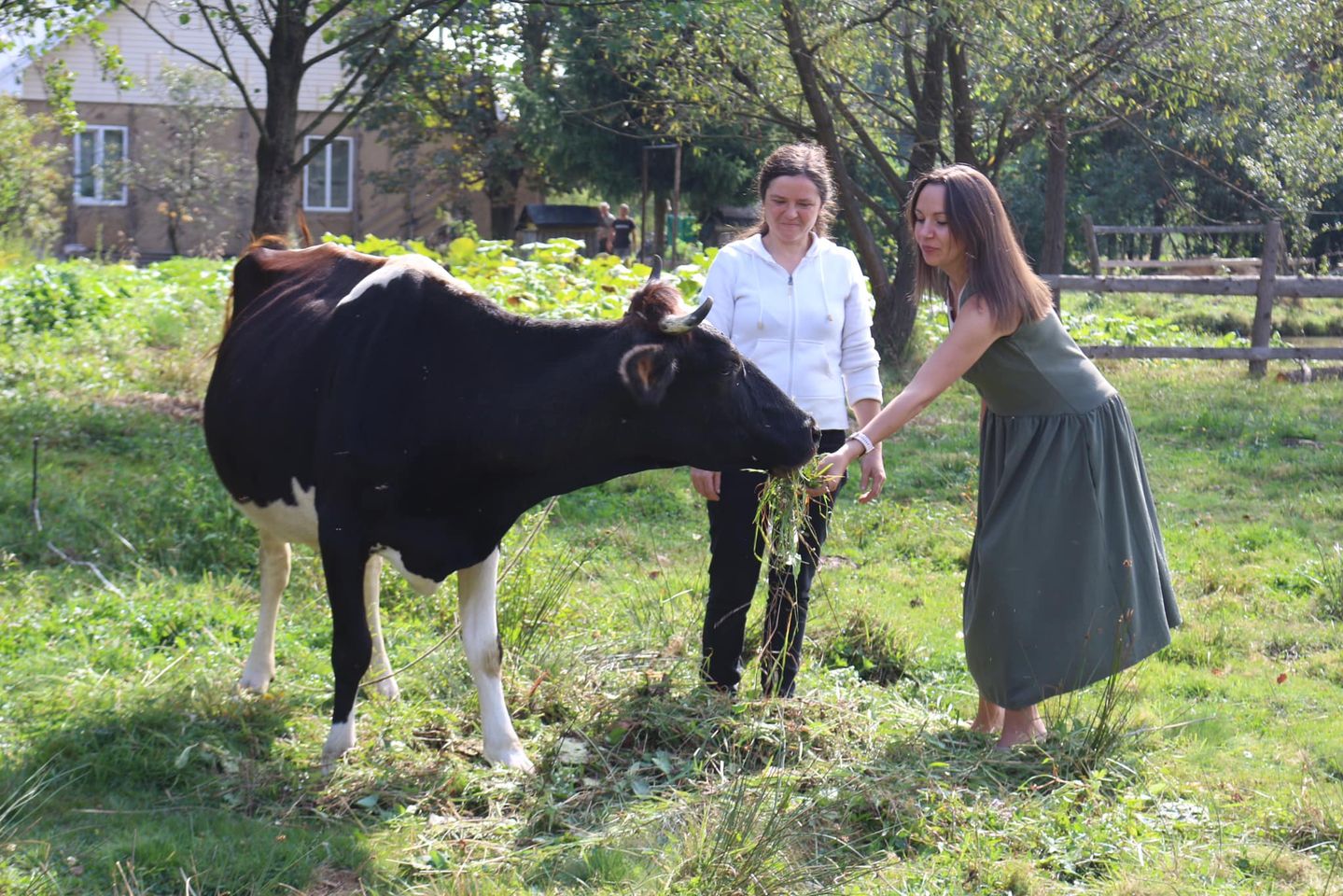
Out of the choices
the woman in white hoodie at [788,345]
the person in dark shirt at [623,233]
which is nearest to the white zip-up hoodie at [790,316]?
the woman in white hoodie at [788,345]

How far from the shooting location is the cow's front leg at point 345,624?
4.72 m

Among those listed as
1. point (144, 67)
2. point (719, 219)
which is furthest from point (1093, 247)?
point (144, 67)

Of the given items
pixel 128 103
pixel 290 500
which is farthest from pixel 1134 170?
pixel 290 500

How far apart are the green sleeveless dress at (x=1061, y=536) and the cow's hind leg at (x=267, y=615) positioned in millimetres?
2819

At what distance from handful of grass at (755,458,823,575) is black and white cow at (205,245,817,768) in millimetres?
80

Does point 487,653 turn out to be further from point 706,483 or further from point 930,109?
point 930,109

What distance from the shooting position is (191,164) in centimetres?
2900

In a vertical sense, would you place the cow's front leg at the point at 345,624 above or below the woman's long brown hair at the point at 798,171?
below

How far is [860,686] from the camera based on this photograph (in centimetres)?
547

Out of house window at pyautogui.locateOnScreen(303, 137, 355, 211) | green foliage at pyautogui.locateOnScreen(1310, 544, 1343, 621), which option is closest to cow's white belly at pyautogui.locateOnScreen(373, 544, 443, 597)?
green foliage at pyautogui.locateOnScreen(1310, 544, 1343, 621)

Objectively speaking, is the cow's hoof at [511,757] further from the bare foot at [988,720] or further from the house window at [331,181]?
the house window at [331,181]

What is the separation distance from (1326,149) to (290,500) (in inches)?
423

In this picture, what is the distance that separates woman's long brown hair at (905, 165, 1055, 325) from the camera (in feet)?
14.5

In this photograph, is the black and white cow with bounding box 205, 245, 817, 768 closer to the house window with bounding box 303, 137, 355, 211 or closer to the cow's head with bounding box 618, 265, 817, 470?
the cow's head with bounding box 618, 265, 817, 470
